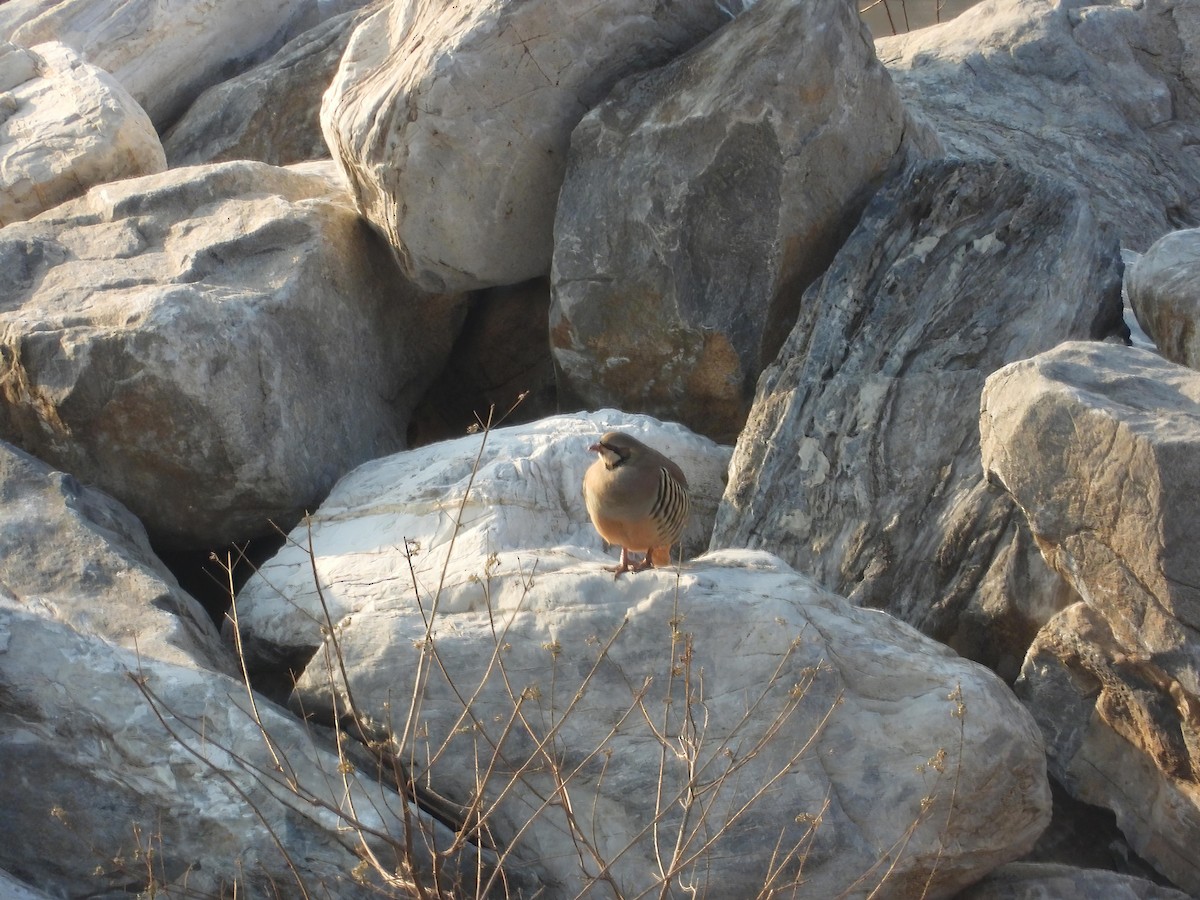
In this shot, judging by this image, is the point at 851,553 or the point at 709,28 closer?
the point at 851,553

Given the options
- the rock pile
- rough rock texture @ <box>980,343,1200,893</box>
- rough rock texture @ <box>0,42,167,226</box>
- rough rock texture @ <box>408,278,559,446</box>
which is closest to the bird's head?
the rock pile

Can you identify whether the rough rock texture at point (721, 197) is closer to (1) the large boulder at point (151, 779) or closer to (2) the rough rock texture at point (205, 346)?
(2) the rough rock texture at point (205, 346)

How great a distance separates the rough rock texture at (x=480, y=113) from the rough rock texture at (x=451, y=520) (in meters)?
1.04

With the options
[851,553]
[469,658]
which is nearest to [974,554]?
[851,553]

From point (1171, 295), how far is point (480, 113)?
10.1 ft

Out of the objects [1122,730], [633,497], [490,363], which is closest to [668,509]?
[633,497]

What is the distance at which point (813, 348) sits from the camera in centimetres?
599

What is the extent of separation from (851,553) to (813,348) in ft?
3.36

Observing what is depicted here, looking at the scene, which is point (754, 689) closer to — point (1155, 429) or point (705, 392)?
point (1155, 429)

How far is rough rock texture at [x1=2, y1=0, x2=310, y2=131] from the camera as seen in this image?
9867 mm

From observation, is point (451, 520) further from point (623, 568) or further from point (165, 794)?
point (165, 794)

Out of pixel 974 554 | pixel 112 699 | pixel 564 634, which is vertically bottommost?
pixel 974 554

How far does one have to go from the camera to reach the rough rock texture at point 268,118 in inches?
368

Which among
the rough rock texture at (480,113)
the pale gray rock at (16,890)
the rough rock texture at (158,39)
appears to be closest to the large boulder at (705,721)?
the pale gray rock at (16,890)
